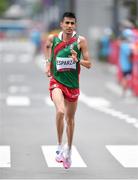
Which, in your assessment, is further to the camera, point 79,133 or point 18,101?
point 18,101

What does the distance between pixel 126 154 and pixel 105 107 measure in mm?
8202

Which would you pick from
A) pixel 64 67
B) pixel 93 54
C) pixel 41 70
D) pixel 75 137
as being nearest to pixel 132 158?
pixel 64 67

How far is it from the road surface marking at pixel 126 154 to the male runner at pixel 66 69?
889mm

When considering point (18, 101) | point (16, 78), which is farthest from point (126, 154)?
point (16, 78)

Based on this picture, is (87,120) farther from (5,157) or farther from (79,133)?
(5,157)

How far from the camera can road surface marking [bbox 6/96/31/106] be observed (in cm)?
2056

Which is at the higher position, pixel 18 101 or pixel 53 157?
pixel 53 157

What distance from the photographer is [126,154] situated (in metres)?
11.6

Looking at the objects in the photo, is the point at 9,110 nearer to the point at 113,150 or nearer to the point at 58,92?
the point at 113,150

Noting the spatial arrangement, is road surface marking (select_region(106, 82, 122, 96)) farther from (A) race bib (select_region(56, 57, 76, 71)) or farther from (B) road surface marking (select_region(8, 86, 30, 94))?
(A) race bib (select_region(56, 57, 76, 71))

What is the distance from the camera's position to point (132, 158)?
11125mm

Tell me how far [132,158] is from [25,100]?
10.9 meters

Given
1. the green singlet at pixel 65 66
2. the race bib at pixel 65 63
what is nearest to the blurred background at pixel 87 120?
the green singlet at pixel 65 66

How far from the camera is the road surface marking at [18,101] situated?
20.6 metres
